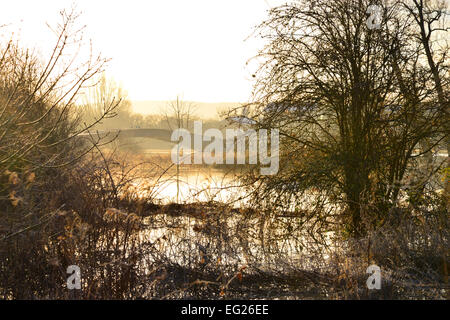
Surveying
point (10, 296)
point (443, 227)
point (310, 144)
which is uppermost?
point (310, 144)

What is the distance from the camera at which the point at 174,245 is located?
27.3 feet

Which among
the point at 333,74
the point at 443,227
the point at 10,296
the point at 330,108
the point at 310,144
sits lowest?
the point at 10,296

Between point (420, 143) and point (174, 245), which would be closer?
point (174, 245)

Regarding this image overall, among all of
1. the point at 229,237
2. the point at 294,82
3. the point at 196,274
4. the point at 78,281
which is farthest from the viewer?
the point at 294,82

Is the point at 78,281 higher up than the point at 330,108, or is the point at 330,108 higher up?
the point at 330,108

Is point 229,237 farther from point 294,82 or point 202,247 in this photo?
point 294,82

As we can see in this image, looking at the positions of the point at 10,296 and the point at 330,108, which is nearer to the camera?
the point at 10,296

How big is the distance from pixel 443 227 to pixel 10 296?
21.1 feet

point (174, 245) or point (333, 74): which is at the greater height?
point (333, 74)
